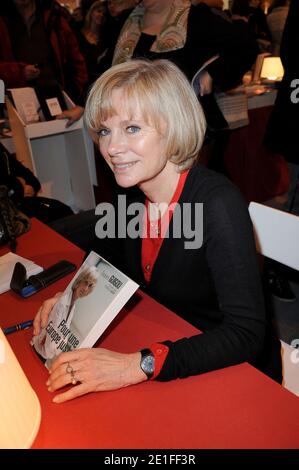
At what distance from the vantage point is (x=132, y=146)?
1.04m


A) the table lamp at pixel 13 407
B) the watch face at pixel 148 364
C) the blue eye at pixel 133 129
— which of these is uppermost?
the blue eye at pixel 133 129

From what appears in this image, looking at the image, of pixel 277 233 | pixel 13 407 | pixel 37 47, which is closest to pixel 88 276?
pixel 13 407

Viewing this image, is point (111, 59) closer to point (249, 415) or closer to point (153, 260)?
point (153, 260)

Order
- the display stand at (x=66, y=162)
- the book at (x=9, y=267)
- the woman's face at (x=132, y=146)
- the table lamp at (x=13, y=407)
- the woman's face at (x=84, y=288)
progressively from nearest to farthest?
the table lamp at (x=13, y=407), the woman's face at (x=84, y=288), the woman's face at (x=132, y=146), the book at (x=9, y=267), the display stand at (x=66, y=162)

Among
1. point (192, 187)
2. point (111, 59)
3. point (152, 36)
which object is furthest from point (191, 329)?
point (111, 59)

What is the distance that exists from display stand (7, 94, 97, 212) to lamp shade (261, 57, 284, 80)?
88.7 inches

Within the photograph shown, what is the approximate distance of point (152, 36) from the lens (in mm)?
2180

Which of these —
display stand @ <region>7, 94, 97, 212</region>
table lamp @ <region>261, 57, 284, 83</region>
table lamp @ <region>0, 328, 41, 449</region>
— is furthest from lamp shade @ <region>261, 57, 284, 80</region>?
table lamp @ <region>0, 328, 41, 449</region>

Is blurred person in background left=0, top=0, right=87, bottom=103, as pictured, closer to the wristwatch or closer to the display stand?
the display stand

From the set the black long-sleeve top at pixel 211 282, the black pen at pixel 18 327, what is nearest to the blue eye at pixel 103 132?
the black long-sleeve top at pixel 211 282

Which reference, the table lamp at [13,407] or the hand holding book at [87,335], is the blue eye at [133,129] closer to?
the hand holding book at [87,335]

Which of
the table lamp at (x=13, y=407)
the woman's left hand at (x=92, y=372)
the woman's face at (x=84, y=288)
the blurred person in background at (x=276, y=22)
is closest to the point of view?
the table lamp at (x=13, y=407)

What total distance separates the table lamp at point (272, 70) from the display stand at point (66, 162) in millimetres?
2253

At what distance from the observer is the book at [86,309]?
84cm
